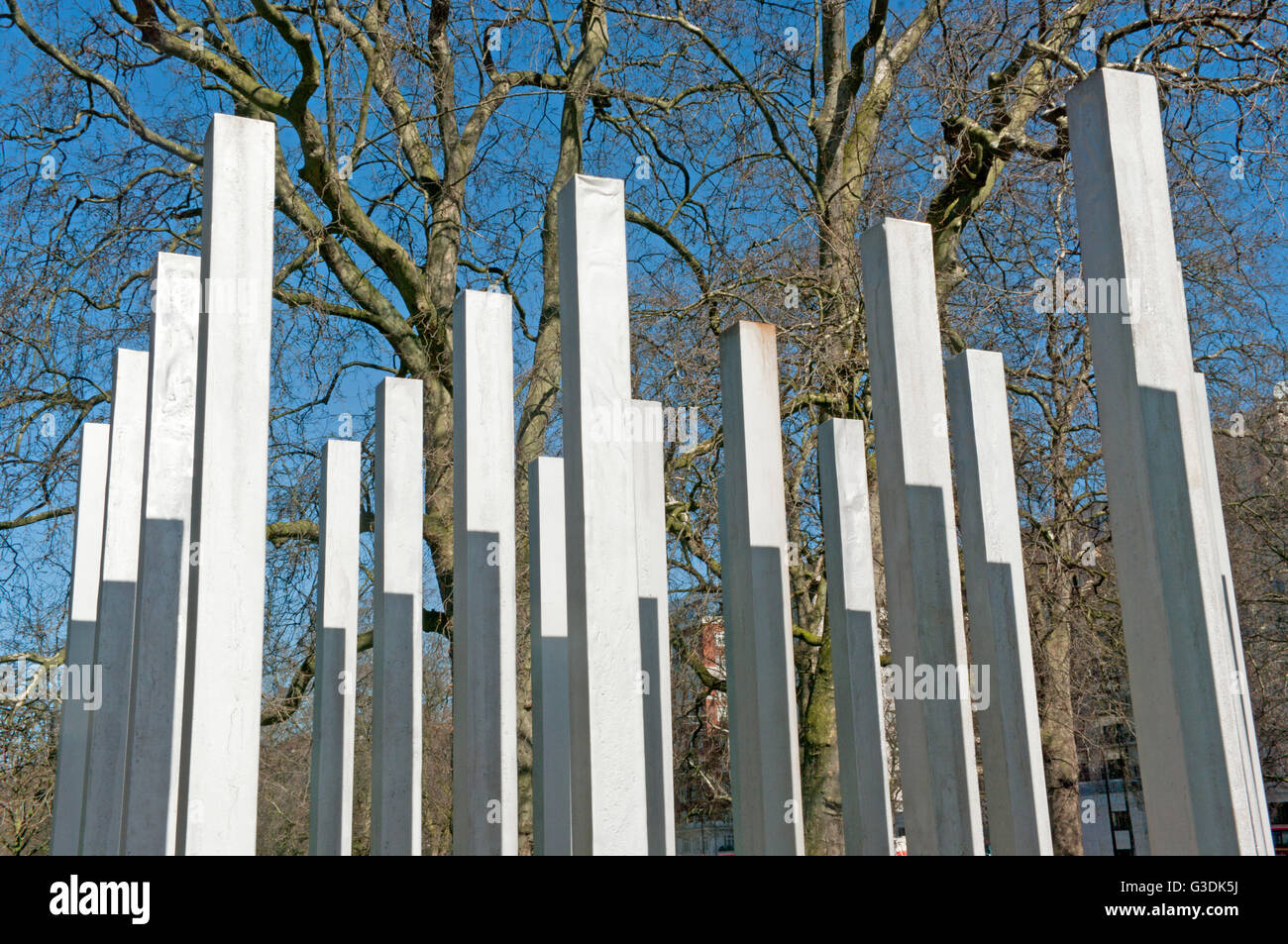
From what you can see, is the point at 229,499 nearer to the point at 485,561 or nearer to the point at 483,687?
the point at 485,561

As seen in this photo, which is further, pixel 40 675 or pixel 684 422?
pixel 40 675

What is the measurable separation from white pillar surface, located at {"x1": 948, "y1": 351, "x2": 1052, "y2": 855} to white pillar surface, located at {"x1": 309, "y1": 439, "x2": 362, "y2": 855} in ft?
11.7

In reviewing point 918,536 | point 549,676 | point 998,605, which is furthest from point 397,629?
point 918,536

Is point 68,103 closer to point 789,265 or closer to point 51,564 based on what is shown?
point 51,564

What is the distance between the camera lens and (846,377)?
30.5ft

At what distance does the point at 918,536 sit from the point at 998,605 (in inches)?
72.7

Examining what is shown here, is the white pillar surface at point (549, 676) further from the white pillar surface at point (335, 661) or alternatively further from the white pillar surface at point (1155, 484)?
the white pillar surface at point (1155, 484)

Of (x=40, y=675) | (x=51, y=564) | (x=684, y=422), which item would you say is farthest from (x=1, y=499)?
(x=684, y=422)

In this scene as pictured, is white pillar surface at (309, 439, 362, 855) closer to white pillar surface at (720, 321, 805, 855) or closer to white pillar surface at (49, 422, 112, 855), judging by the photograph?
white pillar surface at (49, 422, 112, 855)

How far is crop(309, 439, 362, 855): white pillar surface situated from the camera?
7.43m

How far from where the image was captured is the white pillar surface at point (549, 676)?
569cm

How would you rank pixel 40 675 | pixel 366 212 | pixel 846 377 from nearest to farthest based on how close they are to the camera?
pixel 846 377 → pixel 40 675 → pixel 366 212
